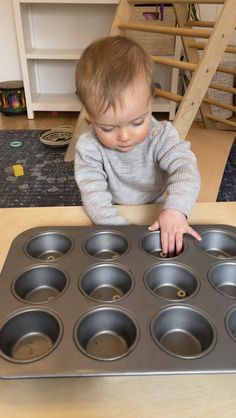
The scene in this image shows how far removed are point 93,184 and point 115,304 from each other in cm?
35

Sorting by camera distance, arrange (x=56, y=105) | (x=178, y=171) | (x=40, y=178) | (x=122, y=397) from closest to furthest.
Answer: (x=122, y=397) < (x=178, y=171) < (x=40, y=178) < (x=56, y=105)

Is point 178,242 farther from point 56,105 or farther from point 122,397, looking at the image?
point 56,105

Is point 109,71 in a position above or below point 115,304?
above

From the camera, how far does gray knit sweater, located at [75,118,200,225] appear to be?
70 cm

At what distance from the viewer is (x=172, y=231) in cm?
62

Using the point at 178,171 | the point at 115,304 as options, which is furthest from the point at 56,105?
the point at 115,304

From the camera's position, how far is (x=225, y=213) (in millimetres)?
705


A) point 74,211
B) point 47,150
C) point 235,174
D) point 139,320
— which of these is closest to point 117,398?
point 139,320

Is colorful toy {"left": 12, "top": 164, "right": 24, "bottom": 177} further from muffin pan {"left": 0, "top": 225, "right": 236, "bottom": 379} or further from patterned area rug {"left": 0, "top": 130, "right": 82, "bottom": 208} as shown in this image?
muffin pan {"left": 0, "top": 225, "right": 236, "bottom": 379}

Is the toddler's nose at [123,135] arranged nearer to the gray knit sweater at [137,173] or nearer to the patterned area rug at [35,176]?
the gray knit sweater at [137,173]

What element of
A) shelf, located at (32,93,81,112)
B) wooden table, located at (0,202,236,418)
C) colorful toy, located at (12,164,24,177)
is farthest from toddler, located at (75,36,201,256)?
shelf, located at (32,93,81,112)

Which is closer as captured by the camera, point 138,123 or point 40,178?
point 138,123

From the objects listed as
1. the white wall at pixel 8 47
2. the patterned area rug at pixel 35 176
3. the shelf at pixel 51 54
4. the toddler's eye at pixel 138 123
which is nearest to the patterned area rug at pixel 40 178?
the patterned area rug at pixel 35 176

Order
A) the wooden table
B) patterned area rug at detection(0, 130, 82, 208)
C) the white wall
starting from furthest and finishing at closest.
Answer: the white wall, patterned area rug at detection(0, 130, 82, 208), the wooden table
